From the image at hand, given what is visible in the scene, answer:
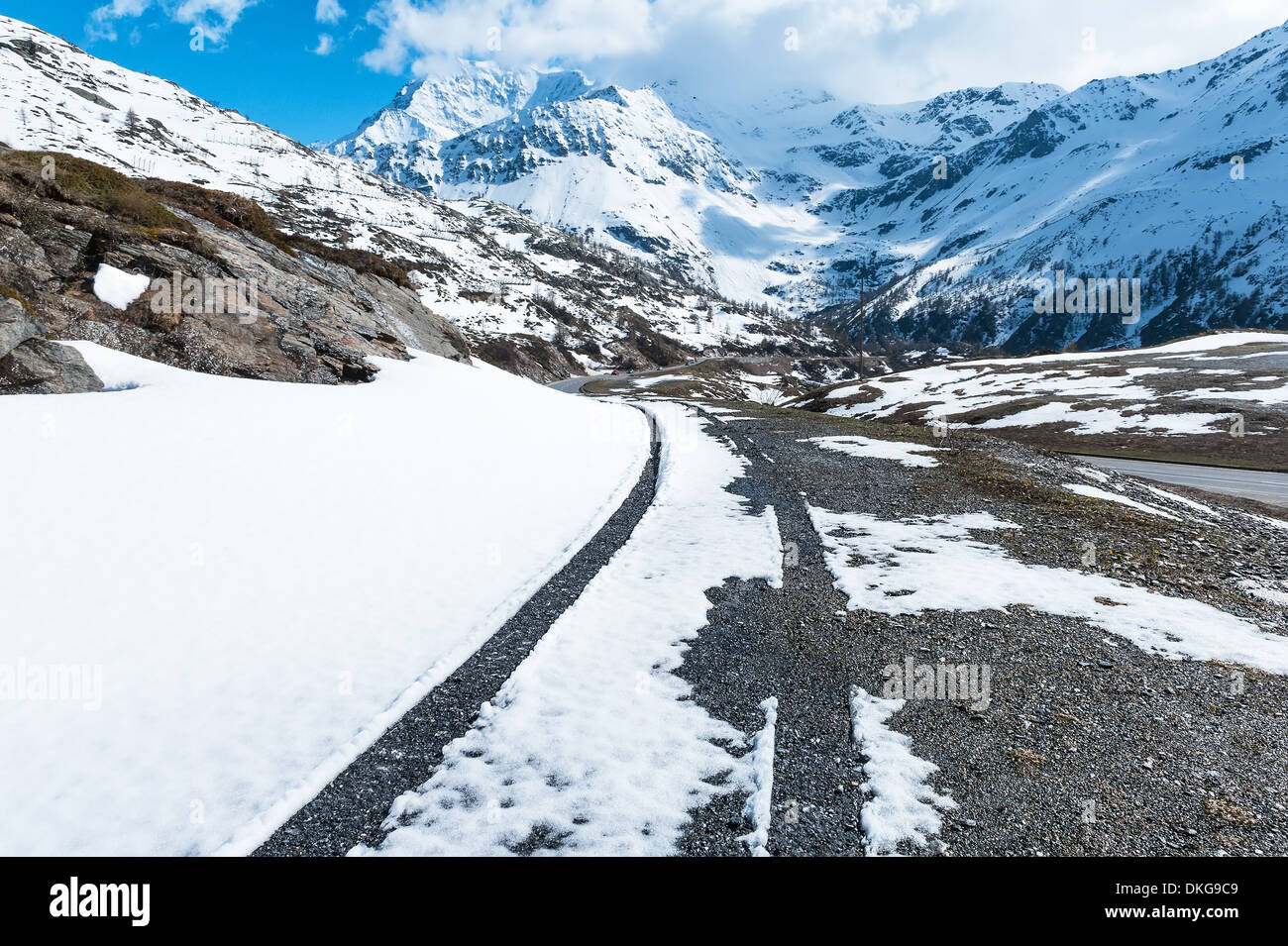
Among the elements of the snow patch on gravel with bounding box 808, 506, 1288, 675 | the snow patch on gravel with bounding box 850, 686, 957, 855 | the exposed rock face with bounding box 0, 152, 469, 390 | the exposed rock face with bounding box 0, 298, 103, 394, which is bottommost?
the snow patch on gravel with bounding box 850, 686, 957, 855

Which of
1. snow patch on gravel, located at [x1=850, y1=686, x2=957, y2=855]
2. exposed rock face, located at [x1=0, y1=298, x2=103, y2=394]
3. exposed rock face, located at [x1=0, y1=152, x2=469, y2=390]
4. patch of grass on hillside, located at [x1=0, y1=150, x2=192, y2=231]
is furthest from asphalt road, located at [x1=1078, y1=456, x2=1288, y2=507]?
patch of grass on hillside, located at [x1=0, y1=150, x2=192, y2=231]

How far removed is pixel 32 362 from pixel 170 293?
6.82 metres

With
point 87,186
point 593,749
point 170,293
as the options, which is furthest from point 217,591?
point 87,186

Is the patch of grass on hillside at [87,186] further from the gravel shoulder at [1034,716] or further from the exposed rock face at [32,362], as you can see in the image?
the gravel shoulder at [1034,716]

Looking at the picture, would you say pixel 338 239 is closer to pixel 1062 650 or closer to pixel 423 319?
pixel 423 319

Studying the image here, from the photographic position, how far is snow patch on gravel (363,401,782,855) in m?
5.82

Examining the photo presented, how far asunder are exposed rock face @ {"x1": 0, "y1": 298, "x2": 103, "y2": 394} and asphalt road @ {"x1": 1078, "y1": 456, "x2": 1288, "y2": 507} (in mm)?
41259

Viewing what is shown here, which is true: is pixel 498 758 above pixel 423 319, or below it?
below

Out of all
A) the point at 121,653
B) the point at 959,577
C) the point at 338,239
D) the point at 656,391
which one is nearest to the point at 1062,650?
the point at 959,577

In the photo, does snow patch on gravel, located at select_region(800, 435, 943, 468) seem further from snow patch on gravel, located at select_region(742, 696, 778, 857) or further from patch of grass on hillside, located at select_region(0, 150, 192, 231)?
patch of grass on hillside, located at select_region(0, 150, 192, 231)

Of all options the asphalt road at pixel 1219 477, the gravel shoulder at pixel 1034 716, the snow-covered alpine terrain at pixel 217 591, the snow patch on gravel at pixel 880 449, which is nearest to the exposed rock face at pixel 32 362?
the snow-covered alpine terrain at pixel 217 591

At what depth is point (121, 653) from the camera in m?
7.88
